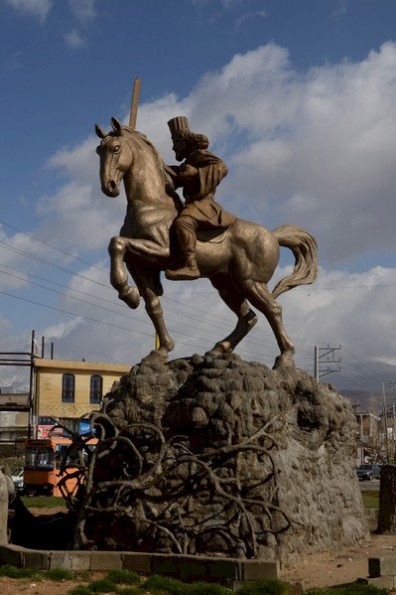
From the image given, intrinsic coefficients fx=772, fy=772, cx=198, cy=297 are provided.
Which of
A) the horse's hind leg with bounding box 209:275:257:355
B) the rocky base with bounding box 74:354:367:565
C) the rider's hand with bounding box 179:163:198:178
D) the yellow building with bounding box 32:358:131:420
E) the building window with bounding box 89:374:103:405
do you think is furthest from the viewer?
the building window with bounding box 89:374:103:405

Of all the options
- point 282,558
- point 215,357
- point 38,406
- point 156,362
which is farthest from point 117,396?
point 38,406

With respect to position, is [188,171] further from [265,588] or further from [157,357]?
[265,588]

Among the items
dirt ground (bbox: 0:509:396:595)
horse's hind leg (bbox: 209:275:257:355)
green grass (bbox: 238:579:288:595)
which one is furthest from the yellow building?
green grass (bbox: 238:579:288:595)

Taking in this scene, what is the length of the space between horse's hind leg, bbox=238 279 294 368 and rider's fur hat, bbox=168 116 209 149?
7.15ft

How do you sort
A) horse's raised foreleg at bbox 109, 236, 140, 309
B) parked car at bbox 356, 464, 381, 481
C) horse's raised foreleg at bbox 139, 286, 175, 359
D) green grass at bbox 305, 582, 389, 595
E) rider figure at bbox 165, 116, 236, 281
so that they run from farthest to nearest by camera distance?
parked car at bbox 356, 464, 381, 481, horse's raised foreleg at bbox 139, 286, 175, 359, rider figure at bbox 165, 116, 236, 281, horse's raised foreleg at bbox 109, 236, 140, 309, green grass at bbox 305, 582, 389, 595

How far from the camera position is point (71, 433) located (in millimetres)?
10648

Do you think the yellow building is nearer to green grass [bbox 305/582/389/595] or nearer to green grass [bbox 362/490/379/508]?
green grass [bbox 362/490/379/508]

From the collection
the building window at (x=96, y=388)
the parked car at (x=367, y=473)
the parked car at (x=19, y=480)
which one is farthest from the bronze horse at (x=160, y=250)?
the parked car at (x=367, y=473)

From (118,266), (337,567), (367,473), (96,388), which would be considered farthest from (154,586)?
(367,473)

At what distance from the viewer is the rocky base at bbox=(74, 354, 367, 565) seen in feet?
30.7

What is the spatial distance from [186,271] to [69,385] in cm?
3085

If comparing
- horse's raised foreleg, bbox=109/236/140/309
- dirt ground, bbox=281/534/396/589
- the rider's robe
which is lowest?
dirt ground, bbox=281/534/396/589

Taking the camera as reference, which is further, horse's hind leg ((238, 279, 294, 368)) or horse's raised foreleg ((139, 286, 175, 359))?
horse's hind leg ((238, 279, 294, 368))

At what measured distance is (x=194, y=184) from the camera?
11.5 metres
